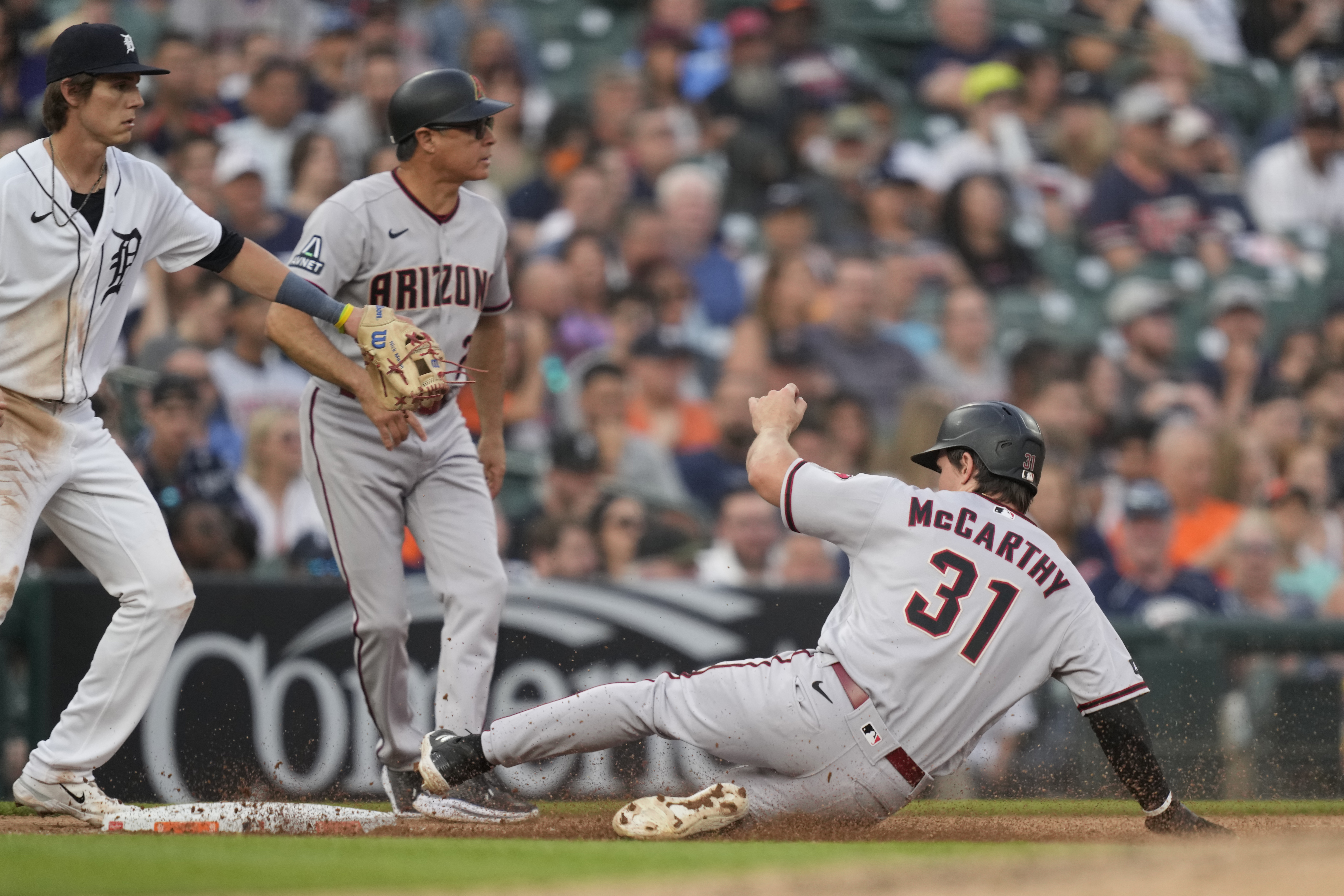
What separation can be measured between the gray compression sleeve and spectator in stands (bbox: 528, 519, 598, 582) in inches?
113

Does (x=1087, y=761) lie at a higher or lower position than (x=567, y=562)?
lower

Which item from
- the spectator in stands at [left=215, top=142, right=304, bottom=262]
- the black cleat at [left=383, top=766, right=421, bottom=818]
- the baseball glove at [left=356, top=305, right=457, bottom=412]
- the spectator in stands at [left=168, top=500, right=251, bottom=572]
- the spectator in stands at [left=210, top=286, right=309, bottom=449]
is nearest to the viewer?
the baseball glove at [left=356, top=305, right=457, bottom=412]

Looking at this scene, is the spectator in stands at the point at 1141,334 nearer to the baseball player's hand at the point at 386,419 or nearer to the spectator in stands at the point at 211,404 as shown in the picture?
the spectator in stands at the point at 211,404

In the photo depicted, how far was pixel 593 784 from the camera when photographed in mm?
6488

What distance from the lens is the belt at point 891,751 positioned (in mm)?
4352

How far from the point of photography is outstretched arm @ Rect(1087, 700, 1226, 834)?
174 inches

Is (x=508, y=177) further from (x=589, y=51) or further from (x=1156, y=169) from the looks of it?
(x=1156, y=169)

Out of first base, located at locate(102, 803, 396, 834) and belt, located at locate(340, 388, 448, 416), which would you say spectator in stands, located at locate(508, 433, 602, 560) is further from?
first base, located at locate(102, 803, 396, 834)

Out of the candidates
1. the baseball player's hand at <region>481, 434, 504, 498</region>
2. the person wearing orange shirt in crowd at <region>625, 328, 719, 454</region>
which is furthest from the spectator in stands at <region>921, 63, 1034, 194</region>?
the baseball player's hand at <region>481, 434, 504, 498</region>

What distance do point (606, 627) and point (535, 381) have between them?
6.78 feet

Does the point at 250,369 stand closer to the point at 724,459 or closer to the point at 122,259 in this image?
the point at 724,459

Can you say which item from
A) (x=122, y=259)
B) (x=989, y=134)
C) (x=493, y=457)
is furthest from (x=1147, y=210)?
(x=122, y=259)

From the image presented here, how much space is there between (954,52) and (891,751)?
27.7 feet

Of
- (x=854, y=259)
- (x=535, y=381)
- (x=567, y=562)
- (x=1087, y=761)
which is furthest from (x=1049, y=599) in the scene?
(x=854, y=259)
